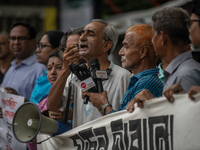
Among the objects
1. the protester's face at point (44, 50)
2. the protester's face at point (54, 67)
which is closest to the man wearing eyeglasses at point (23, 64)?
the protester's face at point (44, 50)

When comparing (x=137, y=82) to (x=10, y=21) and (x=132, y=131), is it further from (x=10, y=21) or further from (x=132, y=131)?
(x=10, y=21)

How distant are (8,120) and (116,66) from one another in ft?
5.31

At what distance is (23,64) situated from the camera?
5434mm

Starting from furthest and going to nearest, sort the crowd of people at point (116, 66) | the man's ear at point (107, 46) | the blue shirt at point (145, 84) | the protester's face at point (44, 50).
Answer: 1. the protester's face at point (44, 50)
2. the man's ear at point (107, 46)
3. the blue shirt at point (145, 84)
4. the crowd of people at point (116, 66)

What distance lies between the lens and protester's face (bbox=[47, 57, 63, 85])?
4.11 meters

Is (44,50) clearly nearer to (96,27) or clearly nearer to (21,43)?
(21,43)

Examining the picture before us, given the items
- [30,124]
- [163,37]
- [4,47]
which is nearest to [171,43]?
[163,37]

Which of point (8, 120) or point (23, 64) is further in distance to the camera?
point (23, 64)

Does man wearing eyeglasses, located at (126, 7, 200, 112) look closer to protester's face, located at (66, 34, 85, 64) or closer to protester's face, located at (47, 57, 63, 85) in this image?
protester's face, located at (66, 34, 85, 64)

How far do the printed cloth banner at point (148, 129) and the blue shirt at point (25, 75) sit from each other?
2.05 meters

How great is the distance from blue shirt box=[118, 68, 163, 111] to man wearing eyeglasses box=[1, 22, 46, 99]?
8.15ft

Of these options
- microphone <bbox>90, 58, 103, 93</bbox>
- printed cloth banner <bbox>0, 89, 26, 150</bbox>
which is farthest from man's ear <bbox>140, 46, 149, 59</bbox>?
printed cloth banner <bbox>0, 89, 26, 150</bbox>

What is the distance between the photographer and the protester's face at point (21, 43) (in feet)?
18.0

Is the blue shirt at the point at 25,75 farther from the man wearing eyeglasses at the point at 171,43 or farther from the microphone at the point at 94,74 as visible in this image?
the man wearing eyeglasses at the point at 171,43
